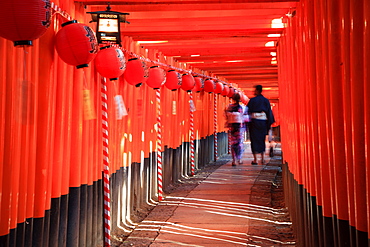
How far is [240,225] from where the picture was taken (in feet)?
23.0

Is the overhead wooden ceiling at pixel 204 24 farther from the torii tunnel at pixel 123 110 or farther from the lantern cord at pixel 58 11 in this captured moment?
the lantern cord at pixel 58 11

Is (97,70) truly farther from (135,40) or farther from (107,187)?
(135,40)

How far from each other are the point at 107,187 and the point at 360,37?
4.23m

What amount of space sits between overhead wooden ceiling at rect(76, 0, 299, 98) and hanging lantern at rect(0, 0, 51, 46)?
2.14 meters

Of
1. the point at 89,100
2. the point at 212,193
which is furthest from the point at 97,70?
the point at 212,193

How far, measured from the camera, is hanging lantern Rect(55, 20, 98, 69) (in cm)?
410

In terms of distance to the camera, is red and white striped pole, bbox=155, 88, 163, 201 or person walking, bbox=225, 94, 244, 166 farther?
person walking, bbox=225, 94, 244, 166

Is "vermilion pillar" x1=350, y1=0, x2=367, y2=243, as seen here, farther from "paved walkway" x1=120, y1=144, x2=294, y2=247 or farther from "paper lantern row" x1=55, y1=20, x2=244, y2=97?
"paved walkway" x1=120, y1=144, x2=294, y2=247

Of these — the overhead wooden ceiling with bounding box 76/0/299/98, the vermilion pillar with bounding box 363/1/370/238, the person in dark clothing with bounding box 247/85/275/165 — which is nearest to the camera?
the vermilion pillar with bounding box 363/1/370/238

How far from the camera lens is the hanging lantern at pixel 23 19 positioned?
3.13 m

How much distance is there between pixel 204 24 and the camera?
24.4ft

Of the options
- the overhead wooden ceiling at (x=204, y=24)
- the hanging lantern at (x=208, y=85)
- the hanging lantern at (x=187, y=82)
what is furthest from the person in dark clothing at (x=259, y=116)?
the hanging lantern at (x=187, y=82)

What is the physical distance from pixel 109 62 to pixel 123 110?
111 centimetres

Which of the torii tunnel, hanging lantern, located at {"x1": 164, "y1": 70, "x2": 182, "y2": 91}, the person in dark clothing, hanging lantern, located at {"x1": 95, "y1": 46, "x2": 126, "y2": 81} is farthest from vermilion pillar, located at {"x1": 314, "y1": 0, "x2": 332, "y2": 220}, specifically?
the person in dark clothing
